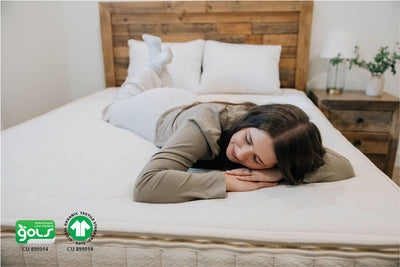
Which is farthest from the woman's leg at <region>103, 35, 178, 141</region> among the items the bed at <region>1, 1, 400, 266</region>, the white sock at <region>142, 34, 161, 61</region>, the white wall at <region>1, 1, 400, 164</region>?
the white wall at <region>1, 1, 400, 164</region>

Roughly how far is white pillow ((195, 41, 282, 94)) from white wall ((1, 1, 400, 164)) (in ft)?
1.73

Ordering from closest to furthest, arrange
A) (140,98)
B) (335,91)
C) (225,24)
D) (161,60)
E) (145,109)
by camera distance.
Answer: (145,109), (140,98), (161,60), (335,91), (225,24)

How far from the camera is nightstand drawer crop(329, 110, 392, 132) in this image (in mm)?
2250

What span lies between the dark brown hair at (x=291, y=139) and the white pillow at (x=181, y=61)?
144cm

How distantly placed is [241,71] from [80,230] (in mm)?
1781

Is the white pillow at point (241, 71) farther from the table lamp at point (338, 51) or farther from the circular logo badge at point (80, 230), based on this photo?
the circular logo badge at point (80, 230)

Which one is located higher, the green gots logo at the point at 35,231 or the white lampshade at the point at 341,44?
the white lampshade at the point at 341,44

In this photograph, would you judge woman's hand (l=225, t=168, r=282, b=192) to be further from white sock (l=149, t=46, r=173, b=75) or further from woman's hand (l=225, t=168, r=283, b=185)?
white sock (l=149, t=46, r=173, b=75)

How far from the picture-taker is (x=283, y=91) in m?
2.50

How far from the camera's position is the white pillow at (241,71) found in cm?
233

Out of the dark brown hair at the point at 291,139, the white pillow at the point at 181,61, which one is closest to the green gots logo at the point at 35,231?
the dark brown hair at the point at 291,139

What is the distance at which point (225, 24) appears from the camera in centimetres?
261

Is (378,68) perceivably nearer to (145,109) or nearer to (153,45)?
(153,45)

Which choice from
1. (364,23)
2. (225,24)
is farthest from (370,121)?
(225,24)
